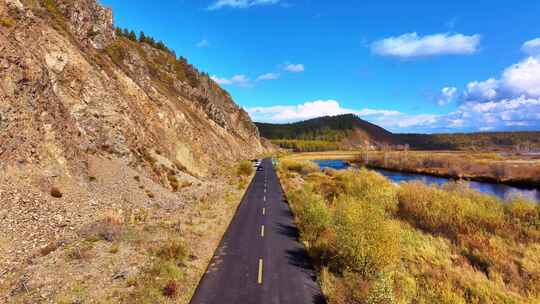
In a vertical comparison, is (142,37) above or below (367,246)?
above

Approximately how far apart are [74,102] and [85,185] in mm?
12059

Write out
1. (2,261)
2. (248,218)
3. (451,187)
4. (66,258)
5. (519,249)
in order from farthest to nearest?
(451,187) → (248,218) → (519,249) → (66,258) → (2,261)

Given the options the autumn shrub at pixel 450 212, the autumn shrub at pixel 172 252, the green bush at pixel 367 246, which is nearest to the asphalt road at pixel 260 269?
the autumn shrub at pixel 172 252

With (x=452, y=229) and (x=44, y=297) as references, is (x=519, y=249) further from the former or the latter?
(x=44, y=297)

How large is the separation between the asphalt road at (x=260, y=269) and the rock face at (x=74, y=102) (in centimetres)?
1350

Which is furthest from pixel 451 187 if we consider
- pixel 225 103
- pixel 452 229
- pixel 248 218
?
pixel 225 103

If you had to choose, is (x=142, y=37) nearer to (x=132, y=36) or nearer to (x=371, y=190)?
(x=132, y=36)

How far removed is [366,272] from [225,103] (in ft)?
396

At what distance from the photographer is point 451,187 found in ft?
96.7

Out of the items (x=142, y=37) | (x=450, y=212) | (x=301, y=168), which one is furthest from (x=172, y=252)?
(x=142, y=37)

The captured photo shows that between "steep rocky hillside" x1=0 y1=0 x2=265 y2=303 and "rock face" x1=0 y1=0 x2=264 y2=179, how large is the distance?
107 mm

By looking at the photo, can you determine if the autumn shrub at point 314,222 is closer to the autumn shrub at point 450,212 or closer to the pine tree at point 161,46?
the autumn shrub at point 450,212

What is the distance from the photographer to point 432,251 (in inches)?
646

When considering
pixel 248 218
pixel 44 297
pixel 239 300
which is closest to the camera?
pixel 44 297
